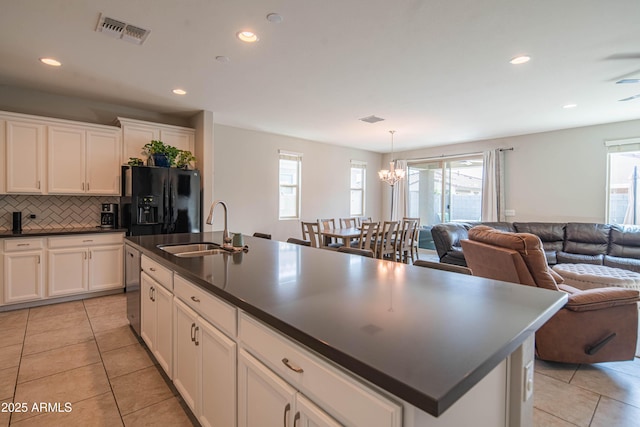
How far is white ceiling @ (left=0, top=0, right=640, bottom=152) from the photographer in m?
2.27

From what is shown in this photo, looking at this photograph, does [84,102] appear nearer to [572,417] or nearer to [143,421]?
[143,421]

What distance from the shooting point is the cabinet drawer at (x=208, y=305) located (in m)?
1.35

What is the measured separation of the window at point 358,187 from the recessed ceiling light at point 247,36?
5496mm

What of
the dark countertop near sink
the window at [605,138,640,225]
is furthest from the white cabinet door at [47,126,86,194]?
the window at [605,138,640,225]

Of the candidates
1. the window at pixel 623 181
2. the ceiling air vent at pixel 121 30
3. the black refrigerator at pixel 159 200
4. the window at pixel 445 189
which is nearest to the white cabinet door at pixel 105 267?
the black refrigerator at pixel 159 200

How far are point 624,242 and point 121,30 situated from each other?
7.06 metres

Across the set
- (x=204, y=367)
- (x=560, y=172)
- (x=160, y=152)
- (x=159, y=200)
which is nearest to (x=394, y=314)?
(x=204, y=367)

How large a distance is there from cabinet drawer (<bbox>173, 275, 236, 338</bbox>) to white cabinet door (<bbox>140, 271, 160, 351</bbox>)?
0.54 m

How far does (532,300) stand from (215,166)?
17.2 ft

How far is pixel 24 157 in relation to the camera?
3727mm

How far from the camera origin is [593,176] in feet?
18.0

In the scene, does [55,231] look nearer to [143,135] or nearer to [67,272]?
[67,272]

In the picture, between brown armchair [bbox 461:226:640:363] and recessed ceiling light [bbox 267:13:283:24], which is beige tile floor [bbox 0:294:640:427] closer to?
brown armchair [bbox 461:226:640:363]

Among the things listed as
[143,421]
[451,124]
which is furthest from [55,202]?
[451,124]
